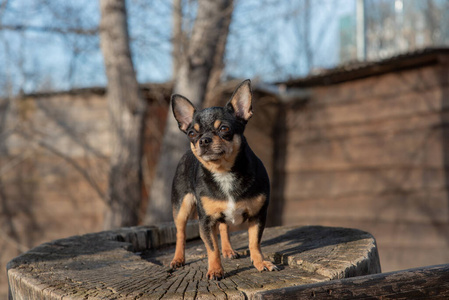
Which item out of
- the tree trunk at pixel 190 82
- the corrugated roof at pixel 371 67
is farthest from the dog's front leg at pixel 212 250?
the corrugated roof at pixel 371 67

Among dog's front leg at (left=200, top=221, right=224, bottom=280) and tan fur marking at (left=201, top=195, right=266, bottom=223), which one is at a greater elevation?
tan fur marking at (left=201, top=195, right=266, bottom=223)

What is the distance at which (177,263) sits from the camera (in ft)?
9.20

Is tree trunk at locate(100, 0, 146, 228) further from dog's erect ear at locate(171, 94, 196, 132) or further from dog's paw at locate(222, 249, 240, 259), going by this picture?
dog's erect ear at locate(171, 94, 196, 132)

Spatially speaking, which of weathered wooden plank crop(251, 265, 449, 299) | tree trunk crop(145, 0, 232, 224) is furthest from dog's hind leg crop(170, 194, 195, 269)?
tree trunk crop(145, 0, 232, 224)

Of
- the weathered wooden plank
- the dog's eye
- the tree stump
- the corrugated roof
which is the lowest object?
the tree stump

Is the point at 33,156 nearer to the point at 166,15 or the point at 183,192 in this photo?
the point at 166,15

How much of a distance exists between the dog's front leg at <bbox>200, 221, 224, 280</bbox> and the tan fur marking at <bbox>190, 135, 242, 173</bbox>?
31cm

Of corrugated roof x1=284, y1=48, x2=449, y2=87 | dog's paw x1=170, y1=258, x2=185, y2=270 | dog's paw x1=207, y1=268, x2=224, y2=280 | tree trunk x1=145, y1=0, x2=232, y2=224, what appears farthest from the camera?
corrugated roof x1=284, y1=48, x2=449, y2=87

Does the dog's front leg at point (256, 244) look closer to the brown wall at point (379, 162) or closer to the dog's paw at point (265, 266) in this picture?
the dog's paw at point (265, 266)

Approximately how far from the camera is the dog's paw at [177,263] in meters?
2.77

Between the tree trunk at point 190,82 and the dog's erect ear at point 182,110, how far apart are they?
3655mm

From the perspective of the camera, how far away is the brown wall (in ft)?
22.5

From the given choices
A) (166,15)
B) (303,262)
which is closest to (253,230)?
(303,262)

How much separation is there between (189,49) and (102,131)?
3.23 metres
